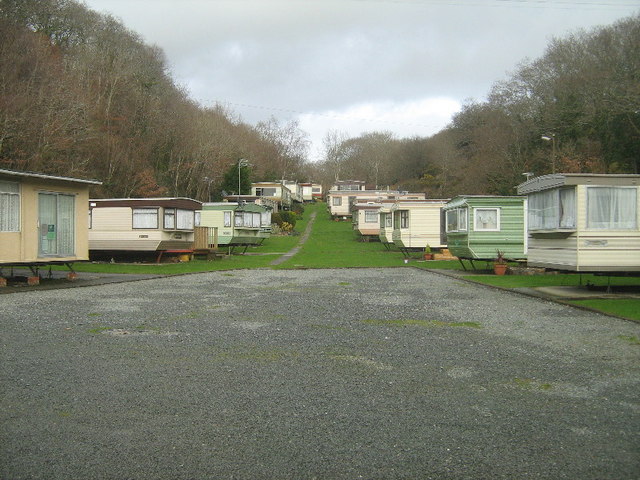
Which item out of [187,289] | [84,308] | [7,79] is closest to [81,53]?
[7,79]

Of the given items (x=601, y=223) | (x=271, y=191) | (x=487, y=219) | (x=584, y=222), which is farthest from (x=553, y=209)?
(x=271, y=191)

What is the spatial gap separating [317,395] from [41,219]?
45.1 ft

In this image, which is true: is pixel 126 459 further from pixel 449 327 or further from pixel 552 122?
pixel 552 122

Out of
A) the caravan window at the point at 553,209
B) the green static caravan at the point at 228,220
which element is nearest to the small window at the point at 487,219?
the caravan window at the point at 553,209

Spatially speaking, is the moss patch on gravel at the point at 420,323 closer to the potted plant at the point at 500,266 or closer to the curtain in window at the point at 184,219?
the potted plant at the point at 500,266

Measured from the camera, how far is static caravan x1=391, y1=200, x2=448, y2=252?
32594mm

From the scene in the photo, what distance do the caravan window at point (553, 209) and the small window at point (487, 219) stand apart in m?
5.51

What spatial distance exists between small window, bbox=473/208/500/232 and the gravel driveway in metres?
11.1

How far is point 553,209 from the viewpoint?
1467cm

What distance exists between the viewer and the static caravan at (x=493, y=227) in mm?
21625

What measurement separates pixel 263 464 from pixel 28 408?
2.44 metres

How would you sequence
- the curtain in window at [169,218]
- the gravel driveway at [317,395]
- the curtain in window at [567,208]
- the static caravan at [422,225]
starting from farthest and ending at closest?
1. the static caravan at [422,225]
2. the curtain in window at [169,218]
3. the curtain in window at [567,208]
4. the gravel driveway at [317,395]

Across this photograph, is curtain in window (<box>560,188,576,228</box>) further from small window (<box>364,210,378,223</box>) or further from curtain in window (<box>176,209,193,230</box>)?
small window (<box>364,210,378,223</box>)

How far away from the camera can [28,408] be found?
517cm
